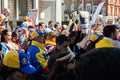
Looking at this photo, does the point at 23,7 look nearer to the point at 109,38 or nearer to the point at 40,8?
the point at 40,8

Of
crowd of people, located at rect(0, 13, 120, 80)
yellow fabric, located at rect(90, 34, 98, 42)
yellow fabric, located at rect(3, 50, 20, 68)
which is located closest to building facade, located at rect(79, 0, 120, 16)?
crowd of people, located at rect(0, 13, 120, 80)

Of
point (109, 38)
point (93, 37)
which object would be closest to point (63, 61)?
point (109, 38)

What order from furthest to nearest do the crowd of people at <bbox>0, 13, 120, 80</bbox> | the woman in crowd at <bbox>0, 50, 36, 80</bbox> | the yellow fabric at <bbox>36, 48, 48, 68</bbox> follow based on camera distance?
the yellow fabric at <bbox>36, 48, 48, 68</bbox> < the woman in crowd at <bbox>0, 50, 36, 80</bbox> < the crowd of people at <bbox>0, 13, 120, 80</bbox>

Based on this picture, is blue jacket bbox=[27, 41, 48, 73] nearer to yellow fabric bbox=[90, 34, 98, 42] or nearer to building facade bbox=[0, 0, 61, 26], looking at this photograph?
yellow fabric bbox=[90, 34, 98, 42]

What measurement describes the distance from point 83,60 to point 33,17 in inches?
591

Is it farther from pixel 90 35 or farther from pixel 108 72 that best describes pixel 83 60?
pixel 90 35

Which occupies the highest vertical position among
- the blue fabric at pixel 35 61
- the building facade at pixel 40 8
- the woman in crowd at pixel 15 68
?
the building facade at pixel 40 8

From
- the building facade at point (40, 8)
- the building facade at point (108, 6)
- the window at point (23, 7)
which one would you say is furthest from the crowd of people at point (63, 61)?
the building facade at point (108, 6)

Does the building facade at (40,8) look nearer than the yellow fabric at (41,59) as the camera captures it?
No

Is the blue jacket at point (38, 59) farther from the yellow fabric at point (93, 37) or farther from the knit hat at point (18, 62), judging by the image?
the knit hat at point (18, 62)

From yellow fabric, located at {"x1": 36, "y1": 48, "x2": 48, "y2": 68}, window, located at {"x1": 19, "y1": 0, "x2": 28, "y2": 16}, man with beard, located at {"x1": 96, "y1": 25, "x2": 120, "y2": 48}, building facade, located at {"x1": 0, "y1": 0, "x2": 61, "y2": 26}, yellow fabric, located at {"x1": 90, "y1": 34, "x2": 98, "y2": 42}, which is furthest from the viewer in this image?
window, located at {"x1": 19, "y1": 0, "x2": 28, "y2": 16}

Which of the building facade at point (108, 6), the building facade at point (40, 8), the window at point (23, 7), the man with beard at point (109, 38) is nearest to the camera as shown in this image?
the man with beard at point (109, 38)

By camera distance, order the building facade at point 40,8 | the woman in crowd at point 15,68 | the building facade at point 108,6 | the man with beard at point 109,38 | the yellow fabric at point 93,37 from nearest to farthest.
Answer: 1. the woman in crowd at point 15,68
2. the man with beard at point 109,38
3. the yellow fabric at point 93,37
4. the building facade at point 40,8
5. the building facade at point 108,6

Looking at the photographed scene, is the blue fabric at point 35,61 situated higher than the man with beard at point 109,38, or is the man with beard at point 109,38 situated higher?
the man with beard at point 109,38
